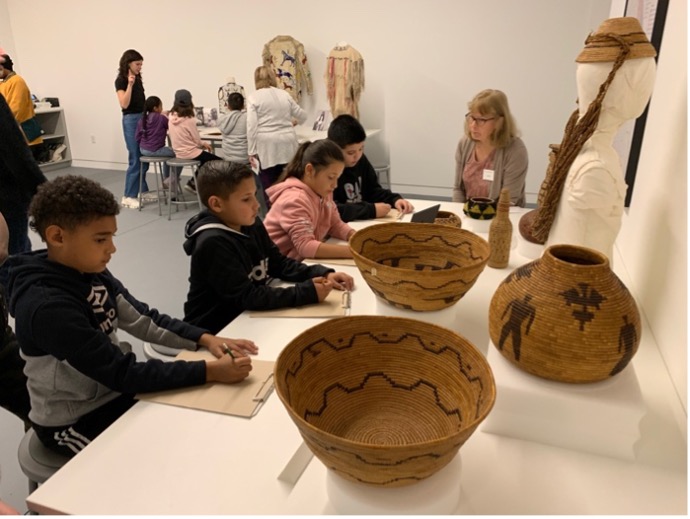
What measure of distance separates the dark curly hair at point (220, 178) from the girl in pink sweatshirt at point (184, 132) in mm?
3298

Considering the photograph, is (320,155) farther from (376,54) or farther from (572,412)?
(376,54)

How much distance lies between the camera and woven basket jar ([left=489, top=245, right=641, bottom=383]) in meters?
0.74

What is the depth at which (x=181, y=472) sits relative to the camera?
0.80m

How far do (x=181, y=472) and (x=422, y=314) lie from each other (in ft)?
1.79

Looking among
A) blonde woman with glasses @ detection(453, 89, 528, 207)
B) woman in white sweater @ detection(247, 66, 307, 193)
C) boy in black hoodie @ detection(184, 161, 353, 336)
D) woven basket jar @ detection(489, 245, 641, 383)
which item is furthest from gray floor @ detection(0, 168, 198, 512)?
blonde woman with glasses @ detection(453, 89, 528, 207)

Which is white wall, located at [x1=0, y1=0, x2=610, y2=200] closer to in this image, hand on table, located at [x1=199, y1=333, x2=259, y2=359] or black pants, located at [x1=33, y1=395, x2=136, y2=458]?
hand on table, located at [x1=199, y1=333, x2=259, y2=359]

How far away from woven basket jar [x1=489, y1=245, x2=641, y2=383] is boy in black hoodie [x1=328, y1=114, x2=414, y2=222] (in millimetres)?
1463

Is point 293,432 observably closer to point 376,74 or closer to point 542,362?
point 542,362

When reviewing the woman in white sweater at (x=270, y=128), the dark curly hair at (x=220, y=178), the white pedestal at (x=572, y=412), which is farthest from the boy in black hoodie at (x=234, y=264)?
the woman in white sweater at (x=270, y=128)

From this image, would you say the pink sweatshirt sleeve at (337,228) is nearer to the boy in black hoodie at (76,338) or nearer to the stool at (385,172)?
the boy in black hoodie at (76,338)

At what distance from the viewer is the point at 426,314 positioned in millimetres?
1050

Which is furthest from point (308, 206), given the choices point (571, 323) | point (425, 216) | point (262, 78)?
point (262, 78)

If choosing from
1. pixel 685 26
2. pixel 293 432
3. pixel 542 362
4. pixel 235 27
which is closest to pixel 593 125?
pixel 685 26

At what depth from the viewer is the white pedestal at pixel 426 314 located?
1050 mm
